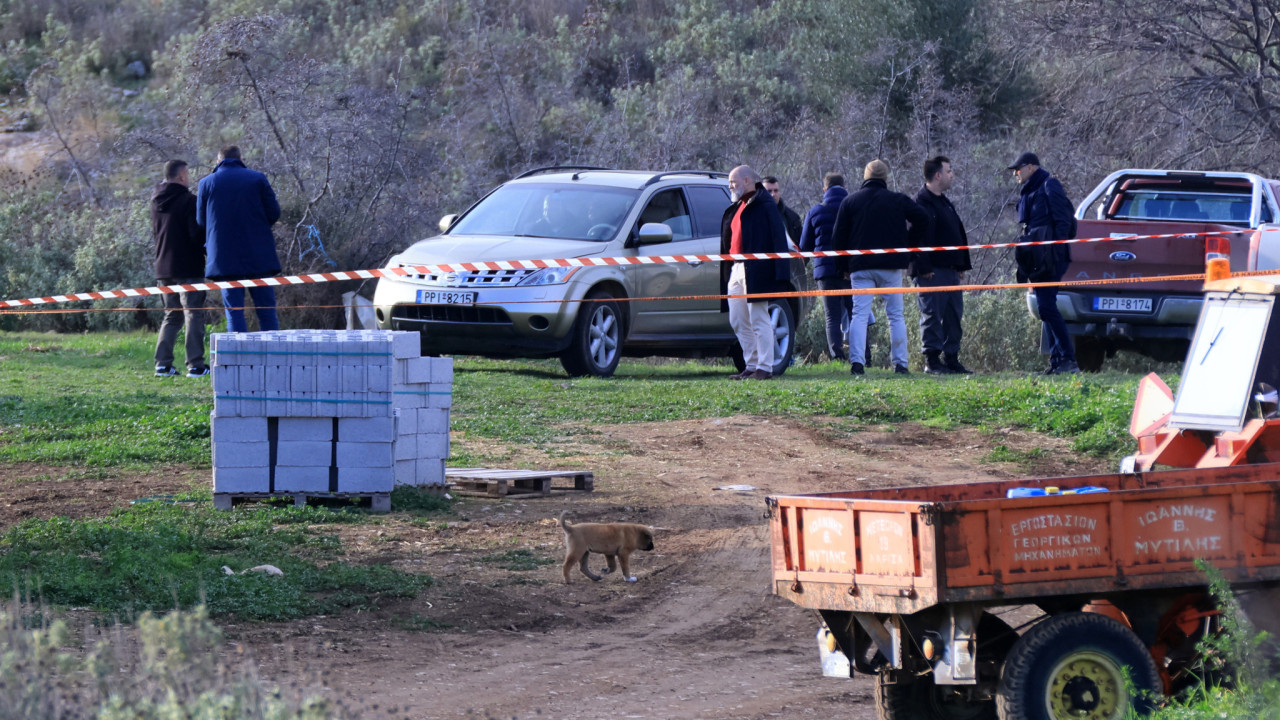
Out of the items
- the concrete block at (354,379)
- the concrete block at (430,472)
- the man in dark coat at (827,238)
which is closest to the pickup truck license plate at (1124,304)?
the man in dark coat at (827,238)

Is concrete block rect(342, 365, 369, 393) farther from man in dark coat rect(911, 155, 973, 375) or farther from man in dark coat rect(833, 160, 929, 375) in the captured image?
man in dark coat rect(911, 155, 973, 375)

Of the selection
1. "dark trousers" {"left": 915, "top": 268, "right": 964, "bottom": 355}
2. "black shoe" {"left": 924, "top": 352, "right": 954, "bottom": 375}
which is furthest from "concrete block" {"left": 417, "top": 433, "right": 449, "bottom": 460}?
"black shoe" {"left": 924, "top": 352, "right": 954, "bottom": 375}

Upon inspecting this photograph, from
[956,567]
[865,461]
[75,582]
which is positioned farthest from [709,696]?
[865,461]

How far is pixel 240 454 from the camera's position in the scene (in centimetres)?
855

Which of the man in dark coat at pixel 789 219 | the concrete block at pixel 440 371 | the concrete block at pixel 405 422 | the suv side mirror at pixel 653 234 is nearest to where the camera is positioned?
the concrete block at pixel 405 422

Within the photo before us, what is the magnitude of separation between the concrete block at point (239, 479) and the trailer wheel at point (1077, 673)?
518cm

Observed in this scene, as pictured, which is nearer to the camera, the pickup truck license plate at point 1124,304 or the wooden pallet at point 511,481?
the wooden pallet at point 511,481

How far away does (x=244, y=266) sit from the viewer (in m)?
13.8

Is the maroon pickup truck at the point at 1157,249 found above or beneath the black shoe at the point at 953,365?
above

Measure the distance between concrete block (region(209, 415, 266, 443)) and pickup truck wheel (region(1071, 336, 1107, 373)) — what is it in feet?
31.6

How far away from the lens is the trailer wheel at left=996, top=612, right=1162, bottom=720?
470 cm

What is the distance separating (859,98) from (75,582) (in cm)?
2696

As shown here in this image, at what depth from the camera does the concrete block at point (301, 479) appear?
8586mm

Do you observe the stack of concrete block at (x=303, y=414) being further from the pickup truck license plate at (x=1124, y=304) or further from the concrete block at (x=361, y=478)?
the pickup truck license plate at (x=1124, y=304)
